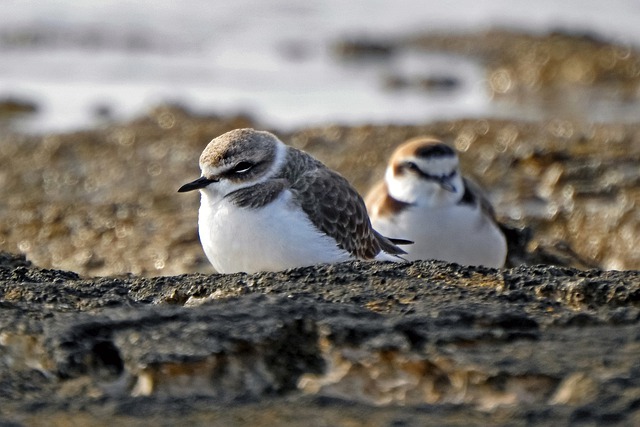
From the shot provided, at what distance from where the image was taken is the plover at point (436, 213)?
8.30 meters

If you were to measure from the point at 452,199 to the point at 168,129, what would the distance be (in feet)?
14.5

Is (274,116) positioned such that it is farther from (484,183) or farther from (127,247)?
(127,247)

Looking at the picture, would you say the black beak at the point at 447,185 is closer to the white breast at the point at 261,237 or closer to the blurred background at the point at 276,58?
the white breast at the point at 261,237

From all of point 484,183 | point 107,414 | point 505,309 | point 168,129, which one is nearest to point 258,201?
point 505,309

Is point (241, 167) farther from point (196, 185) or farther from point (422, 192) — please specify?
point (422, 192)

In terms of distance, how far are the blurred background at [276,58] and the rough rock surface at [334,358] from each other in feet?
30.7

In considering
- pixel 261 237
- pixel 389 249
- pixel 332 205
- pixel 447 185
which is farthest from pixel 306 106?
pixel 261 237

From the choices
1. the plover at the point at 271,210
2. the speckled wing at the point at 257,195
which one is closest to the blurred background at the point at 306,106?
the plover at the point at 271,210

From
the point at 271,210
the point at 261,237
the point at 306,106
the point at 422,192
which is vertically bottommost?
the point at 422,192

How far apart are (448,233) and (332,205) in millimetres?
2126

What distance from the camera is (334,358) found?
362cm

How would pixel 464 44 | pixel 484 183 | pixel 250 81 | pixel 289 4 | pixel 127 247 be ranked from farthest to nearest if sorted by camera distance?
1. pixel 289 4
2. pixel 464 44
3. pixel 250 81
4. pixel 484 183
5. pixel 127 247

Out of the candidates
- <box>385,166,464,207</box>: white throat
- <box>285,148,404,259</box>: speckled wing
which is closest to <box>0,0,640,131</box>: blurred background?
<box>385,166,464,207</box>: white throat

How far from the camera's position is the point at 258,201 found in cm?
600
